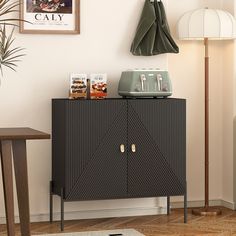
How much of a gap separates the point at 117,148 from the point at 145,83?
1.86 feet

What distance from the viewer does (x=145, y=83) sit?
5.70m

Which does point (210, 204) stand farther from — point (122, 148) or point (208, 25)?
point (208, 25)

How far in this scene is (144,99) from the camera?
566 centimetres

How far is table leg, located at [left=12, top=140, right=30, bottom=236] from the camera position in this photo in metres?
4.72

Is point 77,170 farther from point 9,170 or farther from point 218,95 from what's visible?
point 218,95

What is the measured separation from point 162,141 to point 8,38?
1.44 m

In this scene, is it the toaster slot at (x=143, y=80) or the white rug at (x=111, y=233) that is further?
the toaster slot at (x=143, y=80)

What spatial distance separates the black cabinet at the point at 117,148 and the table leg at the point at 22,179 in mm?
740

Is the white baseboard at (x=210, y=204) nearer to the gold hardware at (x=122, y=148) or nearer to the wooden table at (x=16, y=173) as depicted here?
the gold hardware at (x=122, y=148)

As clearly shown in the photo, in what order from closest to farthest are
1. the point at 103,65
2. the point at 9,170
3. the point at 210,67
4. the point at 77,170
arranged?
the point at 9,170 → the point at 77,170 → the point at 103,65 → the point at 210,67

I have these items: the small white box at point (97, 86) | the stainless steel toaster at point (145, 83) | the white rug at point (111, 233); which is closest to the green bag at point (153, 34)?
the stainless steel toaster at point (145, 83)

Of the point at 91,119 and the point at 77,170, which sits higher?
the point at 91,119

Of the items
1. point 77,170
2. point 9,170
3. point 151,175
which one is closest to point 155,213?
point 151,175

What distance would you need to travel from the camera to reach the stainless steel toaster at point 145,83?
18.6ft
